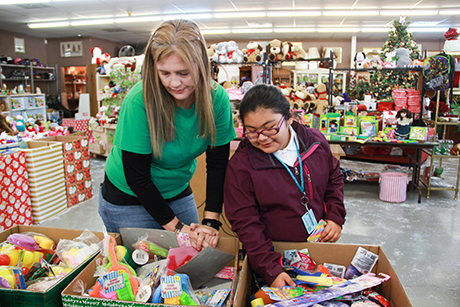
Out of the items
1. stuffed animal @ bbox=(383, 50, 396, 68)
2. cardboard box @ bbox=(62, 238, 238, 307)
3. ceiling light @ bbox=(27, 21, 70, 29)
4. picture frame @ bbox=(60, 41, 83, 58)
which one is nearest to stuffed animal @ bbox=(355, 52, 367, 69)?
stuffed animal @ bbox=(383, 50, 396, 68)

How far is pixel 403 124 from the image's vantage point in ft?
13.1

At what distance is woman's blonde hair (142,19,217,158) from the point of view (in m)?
0.98

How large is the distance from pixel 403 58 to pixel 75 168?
4.51 m

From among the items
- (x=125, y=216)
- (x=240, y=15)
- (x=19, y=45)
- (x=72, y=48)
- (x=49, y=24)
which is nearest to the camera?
(x=125, y=216)

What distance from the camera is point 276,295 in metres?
0.82

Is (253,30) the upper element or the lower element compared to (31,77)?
upper

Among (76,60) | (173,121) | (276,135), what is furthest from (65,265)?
(76,60)

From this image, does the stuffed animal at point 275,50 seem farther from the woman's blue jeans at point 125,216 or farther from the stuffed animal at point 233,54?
the woman's blue jeans at point 125,216

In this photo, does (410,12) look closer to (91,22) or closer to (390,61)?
(390,61)

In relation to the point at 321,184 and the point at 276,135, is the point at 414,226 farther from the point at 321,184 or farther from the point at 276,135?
the point at 276,135

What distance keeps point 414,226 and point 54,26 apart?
10.3m

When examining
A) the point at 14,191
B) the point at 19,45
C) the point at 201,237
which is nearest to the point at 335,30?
the point at 14,191

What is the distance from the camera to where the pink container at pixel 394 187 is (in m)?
3.95

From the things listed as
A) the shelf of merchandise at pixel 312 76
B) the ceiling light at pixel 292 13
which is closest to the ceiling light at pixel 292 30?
the shelf of merchandise at pixel 312 76
